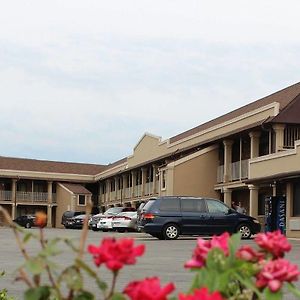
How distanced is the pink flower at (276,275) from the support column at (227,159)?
37328 mm

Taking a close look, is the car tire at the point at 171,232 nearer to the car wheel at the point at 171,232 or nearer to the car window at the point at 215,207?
the car wheel at the point at 171,232

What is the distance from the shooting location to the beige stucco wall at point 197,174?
4194 centimetres

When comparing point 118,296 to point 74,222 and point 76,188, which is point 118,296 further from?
point 76,188

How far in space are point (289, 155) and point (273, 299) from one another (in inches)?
1154

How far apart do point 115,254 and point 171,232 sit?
84.3ft

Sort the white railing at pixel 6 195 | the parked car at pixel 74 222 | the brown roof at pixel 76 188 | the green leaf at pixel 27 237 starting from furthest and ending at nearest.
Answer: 1. the brown roof at pixel 76 188
2. the white railing at pixel 6 195
3. the parked car at pixel 74 222
4. the green leaf at pixel 27 237

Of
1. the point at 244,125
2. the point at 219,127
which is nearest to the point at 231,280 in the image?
the point at 244,125

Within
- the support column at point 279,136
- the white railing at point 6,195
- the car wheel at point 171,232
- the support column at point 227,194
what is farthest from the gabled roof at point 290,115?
the white railing at point 6,195

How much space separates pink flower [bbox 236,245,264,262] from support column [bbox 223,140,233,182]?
37.1 m

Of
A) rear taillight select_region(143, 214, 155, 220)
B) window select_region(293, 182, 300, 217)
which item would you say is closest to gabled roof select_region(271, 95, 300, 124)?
window select_region(293, 182, 300, 217)

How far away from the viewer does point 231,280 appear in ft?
7.23

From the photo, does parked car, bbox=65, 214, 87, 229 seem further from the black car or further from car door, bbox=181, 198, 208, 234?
car door, bbox=181, 198, 208, 234

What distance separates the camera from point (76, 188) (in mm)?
70562

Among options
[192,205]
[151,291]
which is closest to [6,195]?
[192,205]
